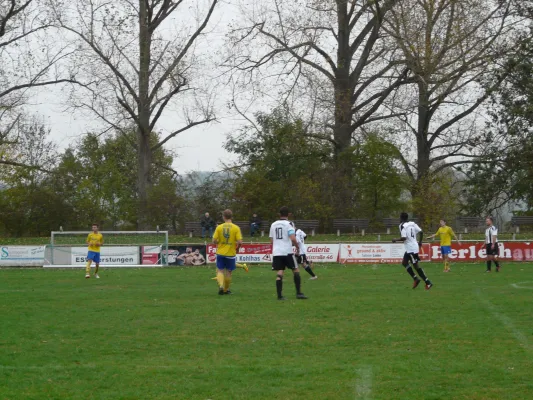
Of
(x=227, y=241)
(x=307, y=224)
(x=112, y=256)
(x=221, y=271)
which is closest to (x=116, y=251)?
(x=112, y=256)

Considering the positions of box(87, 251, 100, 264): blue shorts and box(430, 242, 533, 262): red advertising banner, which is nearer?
box(87, 251, 100, 264): blue shorts

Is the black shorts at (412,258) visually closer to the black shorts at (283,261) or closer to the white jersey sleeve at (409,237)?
the white jersey sleeve at (409,237)

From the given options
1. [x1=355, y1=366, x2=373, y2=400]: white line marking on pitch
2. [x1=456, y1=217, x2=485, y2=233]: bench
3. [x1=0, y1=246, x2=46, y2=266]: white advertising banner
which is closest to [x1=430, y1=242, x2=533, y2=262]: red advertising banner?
[x1=456, y1=217, x2=485, y2=233]: bench

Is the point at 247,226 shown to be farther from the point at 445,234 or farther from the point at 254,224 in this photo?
the point at 445,234

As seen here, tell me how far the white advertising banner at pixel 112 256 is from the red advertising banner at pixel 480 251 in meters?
12.6

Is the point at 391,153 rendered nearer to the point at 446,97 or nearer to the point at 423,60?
the point at 446,97

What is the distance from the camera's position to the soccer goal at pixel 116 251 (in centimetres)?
3219

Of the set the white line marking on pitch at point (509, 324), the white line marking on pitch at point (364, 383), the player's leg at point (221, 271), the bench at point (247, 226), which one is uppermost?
the bench at point (247, 226)

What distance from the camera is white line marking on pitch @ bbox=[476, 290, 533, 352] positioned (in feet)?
33.5

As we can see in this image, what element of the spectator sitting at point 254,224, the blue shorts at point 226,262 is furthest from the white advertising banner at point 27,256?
the blue shorts at point 226,262

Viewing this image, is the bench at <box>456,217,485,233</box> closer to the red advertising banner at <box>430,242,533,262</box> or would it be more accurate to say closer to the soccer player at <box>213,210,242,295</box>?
the red advertising banner at <box>430,242,533,262</box>

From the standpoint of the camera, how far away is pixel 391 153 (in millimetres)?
45344

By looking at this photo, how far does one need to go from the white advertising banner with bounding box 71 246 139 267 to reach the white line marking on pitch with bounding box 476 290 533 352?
18854mm

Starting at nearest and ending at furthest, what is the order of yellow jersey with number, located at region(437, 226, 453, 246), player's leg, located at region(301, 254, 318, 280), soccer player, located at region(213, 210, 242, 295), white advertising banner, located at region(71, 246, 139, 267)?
soccer player, located at region(213, 210, 242, 295), player's leg, located at region(301, 254, 318, 280), yellow jersey with number, located at region(437, 226, 453, 246), white advertising banner, located at region(71, 246, 139, 267)
